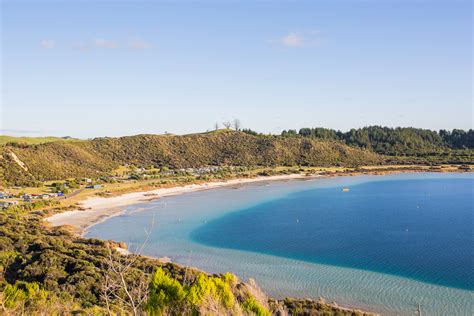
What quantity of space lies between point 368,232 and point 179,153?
7740 cm

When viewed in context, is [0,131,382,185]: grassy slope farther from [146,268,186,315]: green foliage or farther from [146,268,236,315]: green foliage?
[146,268,236,315]: green foliage

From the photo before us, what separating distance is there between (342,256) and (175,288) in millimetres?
20516

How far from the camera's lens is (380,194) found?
226ft

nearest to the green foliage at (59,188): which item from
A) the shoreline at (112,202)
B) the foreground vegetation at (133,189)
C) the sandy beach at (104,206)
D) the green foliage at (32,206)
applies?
the foreground vegetation at (133,189)

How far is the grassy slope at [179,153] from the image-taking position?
7931cm

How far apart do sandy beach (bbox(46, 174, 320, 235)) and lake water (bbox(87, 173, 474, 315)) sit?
76.7 inches

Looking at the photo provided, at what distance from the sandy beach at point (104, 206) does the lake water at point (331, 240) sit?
195 cm

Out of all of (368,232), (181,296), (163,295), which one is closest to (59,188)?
(368,232)

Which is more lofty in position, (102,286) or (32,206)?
(102,286)

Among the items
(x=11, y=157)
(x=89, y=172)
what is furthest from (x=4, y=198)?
(x=89, y=172)

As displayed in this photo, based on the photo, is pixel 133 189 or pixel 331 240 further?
pixel 133 189

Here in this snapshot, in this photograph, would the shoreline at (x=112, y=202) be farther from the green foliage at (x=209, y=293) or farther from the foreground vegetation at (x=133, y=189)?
the green foliage at (x=209, y=293)

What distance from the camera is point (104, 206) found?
5497 cm

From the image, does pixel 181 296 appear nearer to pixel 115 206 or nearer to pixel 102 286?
pixel 102 286
